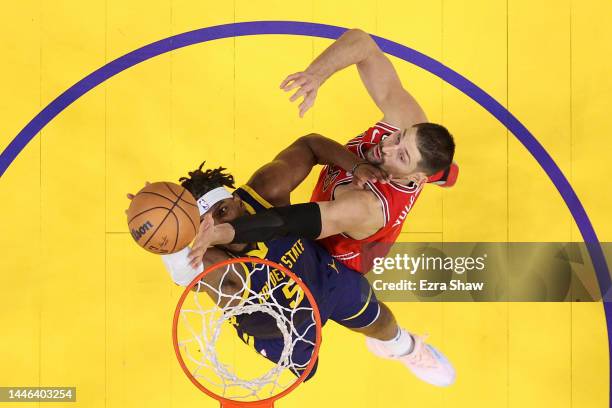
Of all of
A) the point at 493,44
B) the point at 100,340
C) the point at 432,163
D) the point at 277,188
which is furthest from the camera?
the point at 493,44

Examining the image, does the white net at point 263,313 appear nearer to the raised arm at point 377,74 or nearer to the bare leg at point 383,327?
the bare leg at point 383,327

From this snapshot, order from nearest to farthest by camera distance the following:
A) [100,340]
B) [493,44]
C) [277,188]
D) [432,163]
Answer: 1. [432,163]
2. [277,188]
3. [100,340]
4. [493,44]

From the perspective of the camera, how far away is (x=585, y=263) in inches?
140

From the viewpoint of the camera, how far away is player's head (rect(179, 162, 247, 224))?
2707mm

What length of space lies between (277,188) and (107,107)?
1112 millimetres

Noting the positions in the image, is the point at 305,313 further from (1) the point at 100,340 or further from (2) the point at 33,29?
(2) the point at 33,29

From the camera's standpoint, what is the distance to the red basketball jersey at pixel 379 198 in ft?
9.24

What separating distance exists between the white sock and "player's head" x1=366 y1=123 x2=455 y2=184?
2.72 feet

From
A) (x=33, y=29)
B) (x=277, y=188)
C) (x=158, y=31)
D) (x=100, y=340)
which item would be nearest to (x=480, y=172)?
(x=277, y=188)

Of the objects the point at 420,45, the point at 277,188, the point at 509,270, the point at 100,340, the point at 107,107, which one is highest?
the point at 420,45

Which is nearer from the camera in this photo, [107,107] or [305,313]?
[305,313]

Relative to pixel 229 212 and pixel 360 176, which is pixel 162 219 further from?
pixel 360 176

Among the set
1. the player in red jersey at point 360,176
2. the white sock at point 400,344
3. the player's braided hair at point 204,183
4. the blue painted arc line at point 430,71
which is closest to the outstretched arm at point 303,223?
the player in red jersey at point 360,176

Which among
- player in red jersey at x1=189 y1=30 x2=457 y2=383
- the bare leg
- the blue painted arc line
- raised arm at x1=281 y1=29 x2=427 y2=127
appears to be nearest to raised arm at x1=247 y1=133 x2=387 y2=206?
player in red jersey at x1=189 y1=30 x2=457 y2=383
